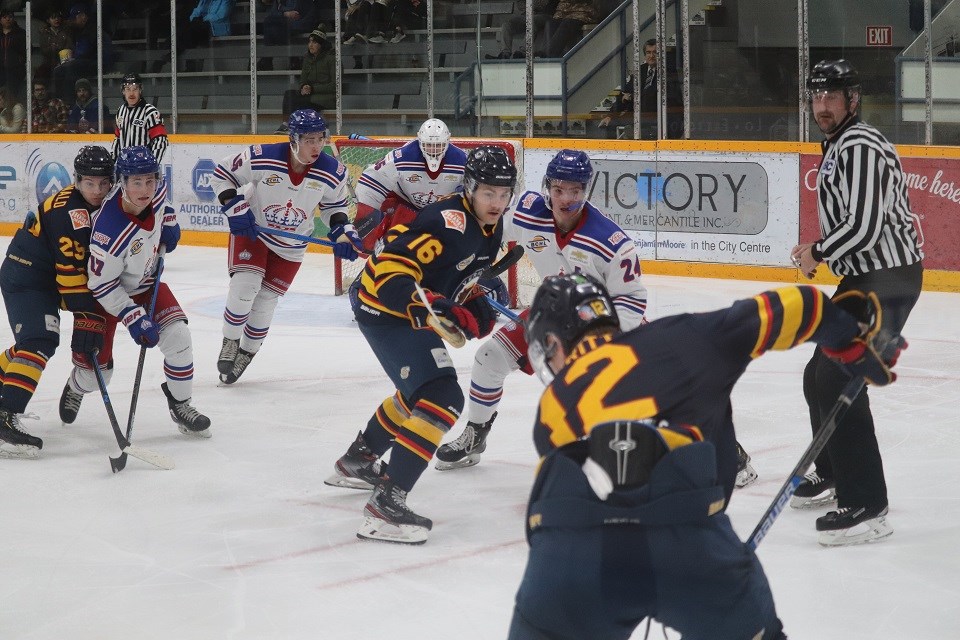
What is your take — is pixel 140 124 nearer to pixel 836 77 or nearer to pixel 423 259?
pixel 423 259

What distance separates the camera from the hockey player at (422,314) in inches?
126

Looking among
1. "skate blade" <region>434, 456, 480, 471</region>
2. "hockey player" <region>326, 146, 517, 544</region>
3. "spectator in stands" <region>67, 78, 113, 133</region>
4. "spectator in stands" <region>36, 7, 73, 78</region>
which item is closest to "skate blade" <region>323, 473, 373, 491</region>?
"skate blade" <region>434, 456, 480, 471</region>

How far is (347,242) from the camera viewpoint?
5523 mm

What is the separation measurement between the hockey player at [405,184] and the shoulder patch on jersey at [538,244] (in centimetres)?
185

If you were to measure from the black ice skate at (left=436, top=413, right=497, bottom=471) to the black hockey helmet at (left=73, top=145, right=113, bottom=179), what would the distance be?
152cm

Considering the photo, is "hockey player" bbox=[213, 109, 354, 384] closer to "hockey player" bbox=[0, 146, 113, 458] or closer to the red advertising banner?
"hockey player" bbox=[0, 146, 113, 458]

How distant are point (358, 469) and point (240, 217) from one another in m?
2.01

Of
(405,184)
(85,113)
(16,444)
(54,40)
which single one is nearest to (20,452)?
(16,444)

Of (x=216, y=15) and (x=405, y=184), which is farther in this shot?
(x=216, y=15)

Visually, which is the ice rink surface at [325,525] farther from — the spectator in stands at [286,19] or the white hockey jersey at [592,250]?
the spectator in stands at [286,19]

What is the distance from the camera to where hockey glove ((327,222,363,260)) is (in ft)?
18.1

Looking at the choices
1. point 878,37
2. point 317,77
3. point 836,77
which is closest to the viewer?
point 836,77

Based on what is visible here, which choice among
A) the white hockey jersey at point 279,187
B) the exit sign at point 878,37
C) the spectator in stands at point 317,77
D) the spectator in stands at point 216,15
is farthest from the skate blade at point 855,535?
the spectator in stands at point 216,15

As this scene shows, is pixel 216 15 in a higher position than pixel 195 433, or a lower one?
higher
